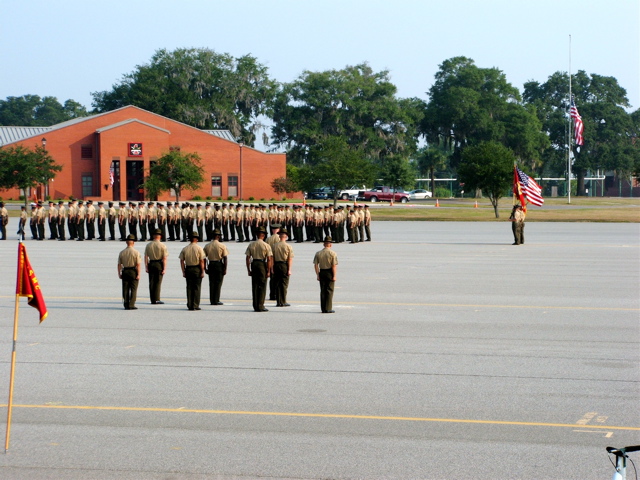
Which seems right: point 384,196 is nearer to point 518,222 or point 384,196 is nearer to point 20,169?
point 20,169

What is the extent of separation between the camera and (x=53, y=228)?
3912cm

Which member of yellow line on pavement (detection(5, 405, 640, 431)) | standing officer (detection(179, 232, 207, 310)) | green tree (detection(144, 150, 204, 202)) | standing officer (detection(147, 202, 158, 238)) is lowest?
yellow line on pavement (detection(5, 405, 640, 431))

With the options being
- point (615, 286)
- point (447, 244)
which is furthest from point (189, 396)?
point (447, 244)

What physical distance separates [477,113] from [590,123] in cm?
1944

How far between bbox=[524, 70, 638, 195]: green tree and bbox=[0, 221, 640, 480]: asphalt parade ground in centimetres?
9798

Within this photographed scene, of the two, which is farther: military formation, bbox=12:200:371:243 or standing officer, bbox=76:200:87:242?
standing officer, bbox=76:200:87:242

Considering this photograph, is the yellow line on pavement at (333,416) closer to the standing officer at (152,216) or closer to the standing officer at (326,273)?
the standing officer at (326,273)

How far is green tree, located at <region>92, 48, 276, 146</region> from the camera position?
352ft

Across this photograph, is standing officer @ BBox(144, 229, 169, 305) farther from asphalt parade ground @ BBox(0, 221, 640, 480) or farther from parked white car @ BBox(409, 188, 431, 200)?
parked white car @ BBox(409, 188, 431, 200)

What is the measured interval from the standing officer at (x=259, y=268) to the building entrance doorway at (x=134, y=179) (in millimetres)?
67330

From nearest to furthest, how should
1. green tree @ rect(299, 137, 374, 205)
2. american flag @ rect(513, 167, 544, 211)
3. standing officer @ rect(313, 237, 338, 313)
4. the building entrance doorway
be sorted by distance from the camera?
standing officer @ rect(313, 237, 338, 313) < american flag @ rect(513, 167, 544, 211) < green tree @ rect(299, 137, 374, 205) < the building entrance doorway

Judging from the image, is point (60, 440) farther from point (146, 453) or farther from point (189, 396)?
point (189, 396)

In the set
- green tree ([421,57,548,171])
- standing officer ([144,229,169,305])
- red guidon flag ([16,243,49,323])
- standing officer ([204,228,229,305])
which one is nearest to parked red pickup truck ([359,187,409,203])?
green tree ([421,57,548,171])

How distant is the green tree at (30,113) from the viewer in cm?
18512
